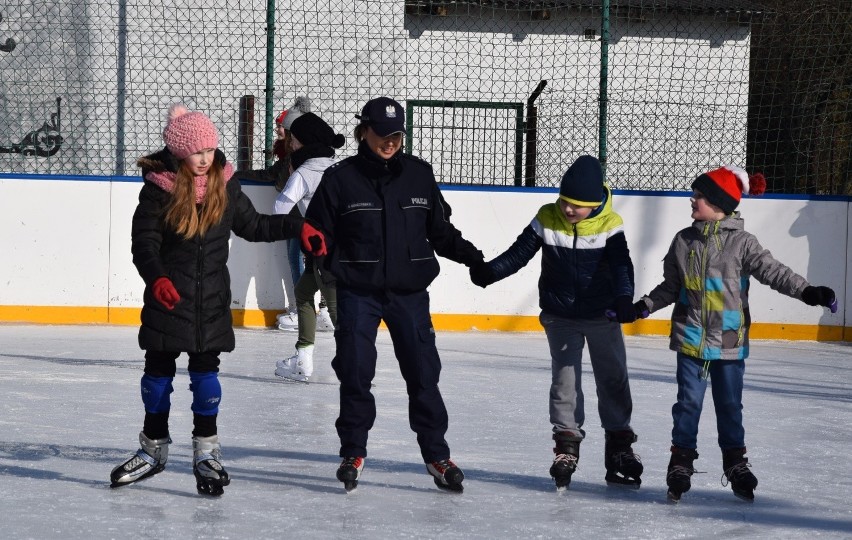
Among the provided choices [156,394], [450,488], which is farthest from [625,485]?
[156,394]

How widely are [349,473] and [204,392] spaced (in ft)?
1.56

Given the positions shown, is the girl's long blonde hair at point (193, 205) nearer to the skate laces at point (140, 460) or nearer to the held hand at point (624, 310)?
the skate laces at point (140, 460)

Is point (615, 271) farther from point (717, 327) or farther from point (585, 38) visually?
point (585, 38)

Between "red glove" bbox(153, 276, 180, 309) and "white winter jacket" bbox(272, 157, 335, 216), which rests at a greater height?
"white winter jacket" bbox(272, 157, 335, 216)

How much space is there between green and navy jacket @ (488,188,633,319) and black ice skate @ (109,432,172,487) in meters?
1.12

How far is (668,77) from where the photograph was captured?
9469 mm

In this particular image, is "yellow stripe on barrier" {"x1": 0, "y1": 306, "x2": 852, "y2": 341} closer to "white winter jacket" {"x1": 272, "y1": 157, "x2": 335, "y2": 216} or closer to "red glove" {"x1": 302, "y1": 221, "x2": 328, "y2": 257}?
"white winter jacket" {"x1": 272, "y1": 157, "x2": 335, "y2": 216}

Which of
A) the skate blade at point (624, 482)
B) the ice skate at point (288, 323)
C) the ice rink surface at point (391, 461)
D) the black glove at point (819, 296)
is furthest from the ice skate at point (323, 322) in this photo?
the black glove at point (819, 296)

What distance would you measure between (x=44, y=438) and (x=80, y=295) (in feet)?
13.5

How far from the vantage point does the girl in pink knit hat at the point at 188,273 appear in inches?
148

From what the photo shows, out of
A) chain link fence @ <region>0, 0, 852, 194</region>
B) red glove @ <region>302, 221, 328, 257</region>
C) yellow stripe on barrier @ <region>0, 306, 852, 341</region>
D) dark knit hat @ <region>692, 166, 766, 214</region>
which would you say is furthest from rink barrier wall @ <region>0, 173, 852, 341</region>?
red glove @ <region>302, 221, 328, 257</region>

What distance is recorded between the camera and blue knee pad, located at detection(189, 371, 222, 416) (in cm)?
385

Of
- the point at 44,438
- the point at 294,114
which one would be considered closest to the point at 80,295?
the point at 294,114

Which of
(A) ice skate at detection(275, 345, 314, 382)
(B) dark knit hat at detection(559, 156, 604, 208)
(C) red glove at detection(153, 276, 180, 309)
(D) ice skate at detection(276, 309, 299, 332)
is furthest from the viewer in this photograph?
(D) ice skate at detection(276, 309, 299, 332)
